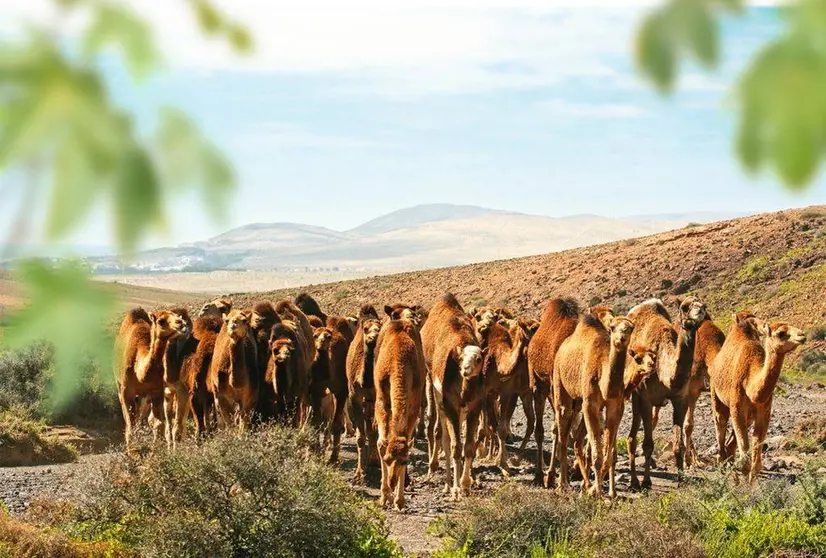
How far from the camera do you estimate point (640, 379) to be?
15.3 m

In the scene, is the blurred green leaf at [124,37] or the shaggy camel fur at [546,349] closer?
the blurred green leaf at [124,37]

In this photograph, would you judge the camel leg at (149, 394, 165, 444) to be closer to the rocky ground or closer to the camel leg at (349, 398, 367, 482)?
the rocky ground

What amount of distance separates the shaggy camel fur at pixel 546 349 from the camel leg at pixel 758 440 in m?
2.97

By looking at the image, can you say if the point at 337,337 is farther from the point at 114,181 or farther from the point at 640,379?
the point at 114,181

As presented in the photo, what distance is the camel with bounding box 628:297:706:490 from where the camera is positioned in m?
16.6

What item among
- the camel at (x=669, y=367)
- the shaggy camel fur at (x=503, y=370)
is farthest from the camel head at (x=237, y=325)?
the camel at (x=669, y=367)

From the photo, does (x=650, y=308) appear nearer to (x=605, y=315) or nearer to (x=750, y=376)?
(x=605, y=315)

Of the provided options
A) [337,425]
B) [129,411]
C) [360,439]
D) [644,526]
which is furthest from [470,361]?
[129,411]

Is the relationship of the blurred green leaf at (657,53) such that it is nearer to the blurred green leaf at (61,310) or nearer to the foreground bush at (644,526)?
the blurred green leaf at (61,310)

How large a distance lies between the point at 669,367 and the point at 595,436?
3.03m

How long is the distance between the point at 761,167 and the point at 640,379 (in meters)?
14.2

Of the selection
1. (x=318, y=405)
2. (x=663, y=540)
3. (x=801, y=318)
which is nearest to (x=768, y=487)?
(x=663, y=540)

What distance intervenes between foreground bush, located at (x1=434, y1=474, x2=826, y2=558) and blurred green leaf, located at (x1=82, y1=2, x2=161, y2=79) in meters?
9.53

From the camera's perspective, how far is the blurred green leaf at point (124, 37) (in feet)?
5.03
